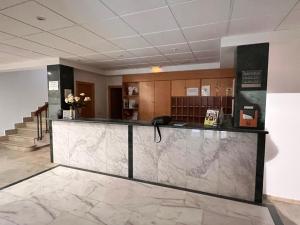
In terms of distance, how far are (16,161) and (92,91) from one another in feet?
9.24

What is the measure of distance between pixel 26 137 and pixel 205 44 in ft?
19.0

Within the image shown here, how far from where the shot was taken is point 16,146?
17.7ft

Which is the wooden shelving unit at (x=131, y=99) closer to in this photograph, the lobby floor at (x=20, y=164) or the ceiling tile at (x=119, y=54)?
the ceiling tile at (x=119, y=54)

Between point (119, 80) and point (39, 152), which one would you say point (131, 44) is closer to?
point (119, 80)

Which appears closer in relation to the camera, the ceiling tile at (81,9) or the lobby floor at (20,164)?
the ceiling tile at (81,9)

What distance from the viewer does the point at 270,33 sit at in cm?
267

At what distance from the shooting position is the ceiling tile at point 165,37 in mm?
2785

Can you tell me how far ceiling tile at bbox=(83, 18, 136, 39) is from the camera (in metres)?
2.39

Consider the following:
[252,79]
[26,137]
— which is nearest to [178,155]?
[252,79]

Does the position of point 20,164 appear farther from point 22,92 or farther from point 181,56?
point 181,56

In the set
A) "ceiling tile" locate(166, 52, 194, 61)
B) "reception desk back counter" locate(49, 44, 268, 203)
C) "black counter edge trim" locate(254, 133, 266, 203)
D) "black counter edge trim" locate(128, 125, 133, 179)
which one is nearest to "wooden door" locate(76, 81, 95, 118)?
"reception desk back counter" locate(49, 44, 268, 203)

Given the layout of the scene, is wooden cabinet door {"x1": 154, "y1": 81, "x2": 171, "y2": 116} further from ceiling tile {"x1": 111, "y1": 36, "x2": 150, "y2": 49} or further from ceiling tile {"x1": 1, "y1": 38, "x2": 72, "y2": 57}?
ceiling tile {"x1": 1, "y1": 38, "x2": 72, "y2": 57}

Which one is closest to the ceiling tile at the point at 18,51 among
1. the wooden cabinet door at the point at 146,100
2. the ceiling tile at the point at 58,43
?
the ceiling tile at the point at 58,43

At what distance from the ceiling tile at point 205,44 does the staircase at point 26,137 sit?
16.4ft
